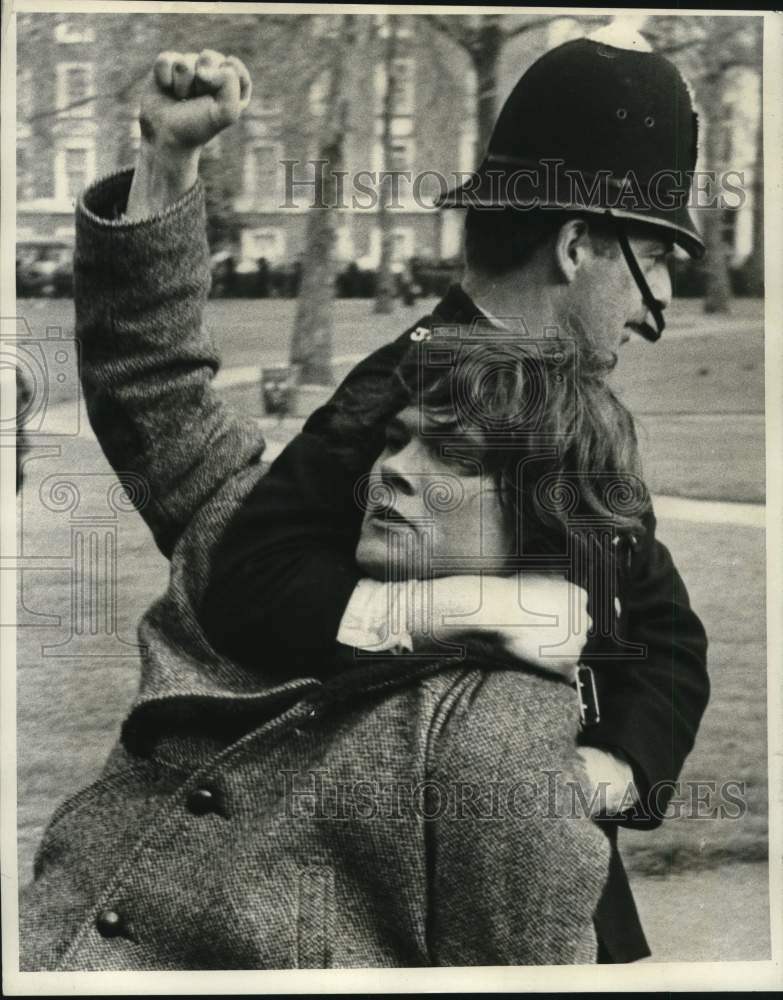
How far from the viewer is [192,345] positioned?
2.88 m

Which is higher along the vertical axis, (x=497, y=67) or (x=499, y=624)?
(x=497, y=67)

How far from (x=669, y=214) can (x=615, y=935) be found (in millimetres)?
1646

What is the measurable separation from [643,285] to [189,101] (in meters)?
1.10

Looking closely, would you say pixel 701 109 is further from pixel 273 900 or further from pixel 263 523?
pixel 273 900

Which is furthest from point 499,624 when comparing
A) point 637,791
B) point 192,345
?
point 192,345

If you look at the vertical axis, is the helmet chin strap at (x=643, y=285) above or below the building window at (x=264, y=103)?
below

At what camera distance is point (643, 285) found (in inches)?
117

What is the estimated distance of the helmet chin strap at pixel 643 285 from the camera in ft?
9.70

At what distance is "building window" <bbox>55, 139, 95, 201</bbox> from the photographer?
298 centimetres

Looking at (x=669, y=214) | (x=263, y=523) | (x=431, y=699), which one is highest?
(x=669, y=214)
